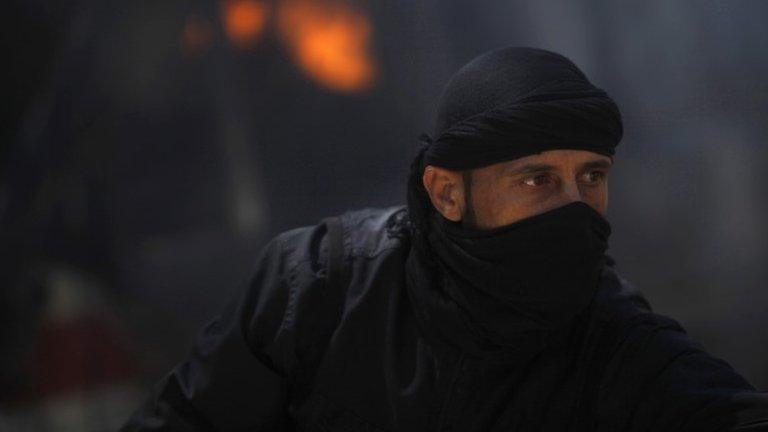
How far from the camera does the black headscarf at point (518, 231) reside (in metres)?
1.19

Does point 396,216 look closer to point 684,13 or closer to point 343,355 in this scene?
point 343,355


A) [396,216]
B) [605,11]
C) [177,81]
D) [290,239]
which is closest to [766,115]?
[605,11]

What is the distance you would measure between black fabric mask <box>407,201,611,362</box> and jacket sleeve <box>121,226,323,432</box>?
266 millimetres

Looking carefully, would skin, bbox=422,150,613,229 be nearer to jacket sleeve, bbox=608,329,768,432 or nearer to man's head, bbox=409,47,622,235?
man's head, bbox=409,47,622,235

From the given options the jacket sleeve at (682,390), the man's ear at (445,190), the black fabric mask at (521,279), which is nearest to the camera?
Answer: the jacket sleeve at (682,390)

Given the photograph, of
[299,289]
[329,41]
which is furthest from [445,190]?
[329,41]

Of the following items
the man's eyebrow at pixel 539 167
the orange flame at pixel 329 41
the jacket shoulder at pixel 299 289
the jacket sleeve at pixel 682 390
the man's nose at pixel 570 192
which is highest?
the orange flame at pixel 329 41

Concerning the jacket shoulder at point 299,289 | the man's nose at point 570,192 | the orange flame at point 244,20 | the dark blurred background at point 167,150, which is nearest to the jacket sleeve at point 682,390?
the man's nose at point 570,192

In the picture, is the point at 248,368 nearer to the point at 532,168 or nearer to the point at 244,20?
the point at 532,168

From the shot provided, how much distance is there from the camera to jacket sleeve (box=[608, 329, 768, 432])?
1024 millimetres

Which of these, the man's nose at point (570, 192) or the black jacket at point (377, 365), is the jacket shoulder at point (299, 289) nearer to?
the black jacket at point (377, 365)

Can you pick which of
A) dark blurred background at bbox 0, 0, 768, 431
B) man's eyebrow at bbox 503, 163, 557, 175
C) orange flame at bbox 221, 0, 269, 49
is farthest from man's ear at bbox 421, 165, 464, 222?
orange flame at bbox 221, 0, 269, 49

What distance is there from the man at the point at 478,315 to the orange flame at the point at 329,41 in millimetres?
482

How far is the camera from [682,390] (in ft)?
3.65
